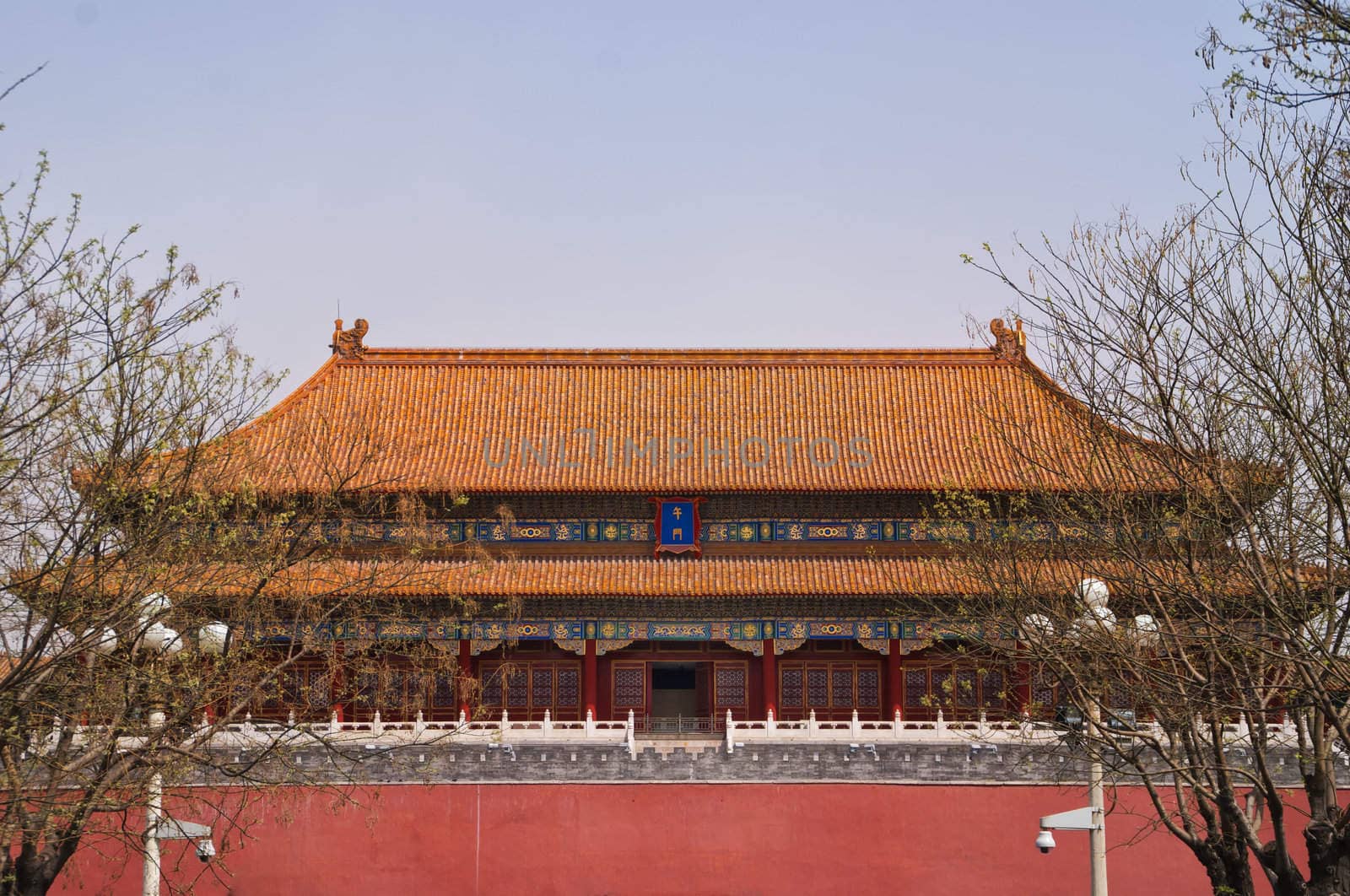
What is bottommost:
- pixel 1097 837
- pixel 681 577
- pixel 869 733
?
pixel 1097 837

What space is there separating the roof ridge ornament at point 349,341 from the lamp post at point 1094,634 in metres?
19.4

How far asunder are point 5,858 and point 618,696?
666 inches

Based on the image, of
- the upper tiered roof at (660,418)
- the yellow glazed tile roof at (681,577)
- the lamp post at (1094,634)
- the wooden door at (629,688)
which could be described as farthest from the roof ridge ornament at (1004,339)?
the lamp post at (1094,634)

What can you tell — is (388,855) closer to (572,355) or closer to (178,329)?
(572,355)

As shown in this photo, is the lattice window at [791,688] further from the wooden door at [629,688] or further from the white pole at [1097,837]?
the white pole at [1097,837]

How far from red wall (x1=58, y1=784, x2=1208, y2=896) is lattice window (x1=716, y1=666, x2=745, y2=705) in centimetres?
453

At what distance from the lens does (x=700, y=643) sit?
28.9 meters

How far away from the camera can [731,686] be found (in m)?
28.8

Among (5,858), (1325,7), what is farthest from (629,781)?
(1325,7)

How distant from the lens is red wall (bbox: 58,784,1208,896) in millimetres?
23297

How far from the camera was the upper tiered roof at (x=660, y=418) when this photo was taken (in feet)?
92.0

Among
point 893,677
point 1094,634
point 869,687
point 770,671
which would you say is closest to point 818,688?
point 869,687

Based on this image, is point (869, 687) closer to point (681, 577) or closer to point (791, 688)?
point (791, 688)

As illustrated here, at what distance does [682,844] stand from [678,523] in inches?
258
